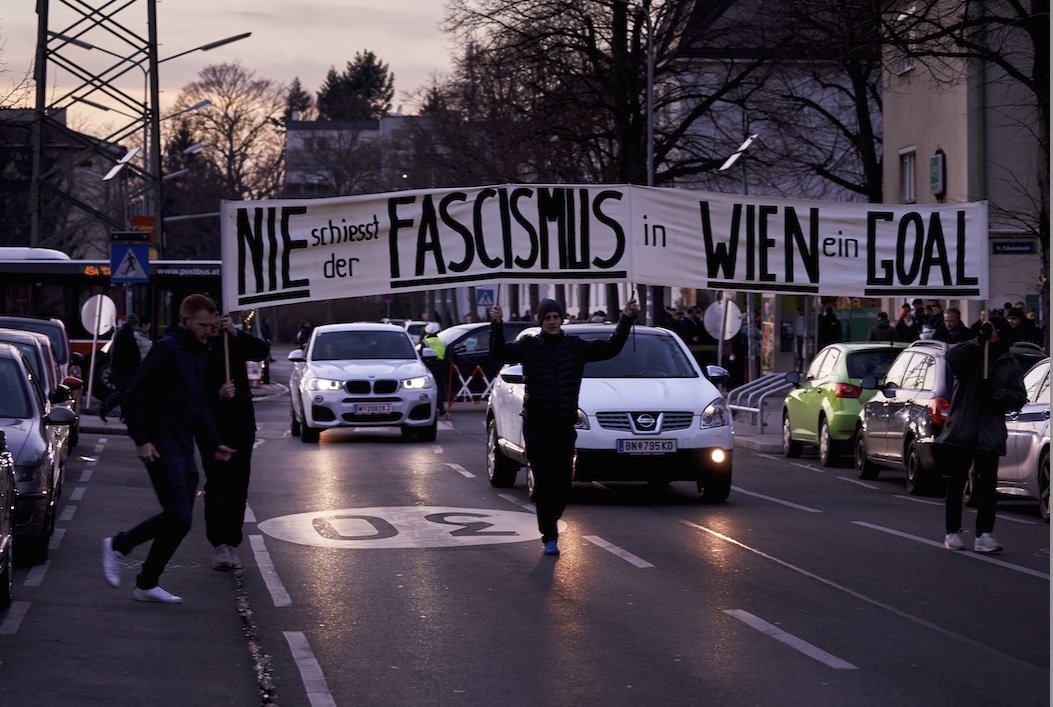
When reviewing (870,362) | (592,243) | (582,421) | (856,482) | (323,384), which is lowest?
(856,482)

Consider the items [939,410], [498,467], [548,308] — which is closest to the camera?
[548,308]

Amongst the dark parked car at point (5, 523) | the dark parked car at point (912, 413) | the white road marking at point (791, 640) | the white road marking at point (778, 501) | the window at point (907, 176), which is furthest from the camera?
the window at point (907, 176)

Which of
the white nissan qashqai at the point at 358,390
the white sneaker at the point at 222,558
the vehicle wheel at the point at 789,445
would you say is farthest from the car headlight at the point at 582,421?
the white nissan qashqai at the point at 358,390

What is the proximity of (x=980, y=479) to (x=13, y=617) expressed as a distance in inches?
280

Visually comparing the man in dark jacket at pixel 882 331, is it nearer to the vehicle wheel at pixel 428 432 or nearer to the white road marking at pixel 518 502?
the vehicle wheel at pixel 428 432

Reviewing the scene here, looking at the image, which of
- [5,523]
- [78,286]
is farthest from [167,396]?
[78,286]

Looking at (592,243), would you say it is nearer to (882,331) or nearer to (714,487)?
(714,487)

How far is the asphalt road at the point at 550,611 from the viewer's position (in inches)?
307

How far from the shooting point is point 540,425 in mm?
12727

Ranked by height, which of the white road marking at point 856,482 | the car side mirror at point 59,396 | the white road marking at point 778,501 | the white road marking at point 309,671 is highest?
the car side mirror at point 59,396

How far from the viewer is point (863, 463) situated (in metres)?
20.4

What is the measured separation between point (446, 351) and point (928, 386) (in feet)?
57.3

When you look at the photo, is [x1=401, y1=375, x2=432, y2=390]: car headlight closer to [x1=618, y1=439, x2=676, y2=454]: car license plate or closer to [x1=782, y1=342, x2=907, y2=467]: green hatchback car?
[x1=782, y1=342, x2=907, y2=467]: green hatchback car

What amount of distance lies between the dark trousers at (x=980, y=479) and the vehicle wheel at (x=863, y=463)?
6945mm
